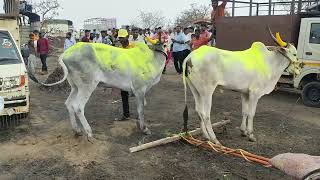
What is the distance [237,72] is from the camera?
7141 millimetres

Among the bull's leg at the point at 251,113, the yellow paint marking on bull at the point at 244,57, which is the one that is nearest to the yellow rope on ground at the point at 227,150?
the bull's leg at the point at 251,113

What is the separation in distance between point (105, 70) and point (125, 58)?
447 millimetres

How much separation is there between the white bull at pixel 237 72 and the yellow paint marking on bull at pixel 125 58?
2.63 ft

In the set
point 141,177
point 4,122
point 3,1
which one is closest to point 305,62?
point 141,177

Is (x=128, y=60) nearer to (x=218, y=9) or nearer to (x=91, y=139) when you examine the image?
(x=91, y=139)

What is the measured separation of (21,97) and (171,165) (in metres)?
3.36

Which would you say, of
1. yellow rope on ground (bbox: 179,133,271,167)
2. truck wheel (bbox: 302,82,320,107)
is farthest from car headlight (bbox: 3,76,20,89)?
truck wheel (bbox: 302,82,320,107)

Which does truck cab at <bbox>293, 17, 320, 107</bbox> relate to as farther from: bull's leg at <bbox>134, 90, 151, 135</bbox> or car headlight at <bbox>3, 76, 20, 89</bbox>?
car headlight at <bbox>3, 76, 20, 89</bbox>

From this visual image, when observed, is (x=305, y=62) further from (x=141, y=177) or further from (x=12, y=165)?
(x=12, y=165)

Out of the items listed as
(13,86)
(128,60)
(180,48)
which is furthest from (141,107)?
(180,48)

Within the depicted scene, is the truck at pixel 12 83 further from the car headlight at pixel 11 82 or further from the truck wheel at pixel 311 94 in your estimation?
the truck wheel at pixel 311 94

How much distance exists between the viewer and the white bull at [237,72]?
23.0 ft

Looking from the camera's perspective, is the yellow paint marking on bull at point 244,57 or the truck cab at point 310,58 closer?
the yellow paint marking on bull at point 244,57

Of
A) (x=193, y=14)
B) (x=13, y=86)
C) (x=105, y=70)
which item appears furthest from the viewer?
(x=193, y=14)
